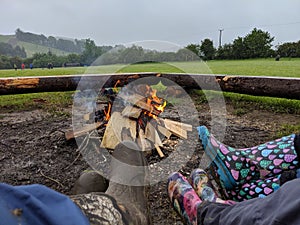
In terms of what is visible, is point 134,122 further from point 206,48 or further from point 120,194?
point 206,48

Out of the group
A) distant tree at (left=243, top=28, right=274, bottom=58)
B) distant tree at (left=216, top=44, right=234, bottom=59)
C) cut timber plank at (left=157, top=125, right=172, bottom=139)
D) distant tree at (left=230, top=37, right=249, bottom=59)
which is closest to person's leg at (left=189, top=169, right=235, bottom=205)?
cut timber plank at (left=157, top=125, right=172, bottom=139)

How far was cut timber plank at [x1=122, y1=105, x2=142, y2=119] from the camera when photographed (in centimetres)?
179

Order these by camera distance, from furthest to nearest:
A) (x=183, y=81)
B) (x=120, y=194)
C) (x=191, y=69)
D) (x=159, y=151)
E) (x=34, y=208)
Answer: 1. (x=183, y=81)
2. (x=191, y=69)
3. (x=159, y=151)
4. (x=120, y=194)
5. (x=34, y=208)

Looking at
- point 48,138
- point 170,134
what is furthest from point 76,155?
point 170,134

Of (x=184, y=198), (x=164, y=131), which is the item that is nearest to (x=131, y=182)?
(x=184, y=198)

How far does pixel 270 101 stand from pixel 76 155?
7.38 ft

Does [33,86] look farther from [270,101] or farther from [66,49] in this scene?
[66,49]

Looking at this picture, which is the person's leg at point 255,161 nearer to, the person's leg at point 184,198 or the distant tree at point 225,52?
the person's leg at point 184,198

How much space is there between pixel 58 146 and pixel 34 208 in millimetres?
1371

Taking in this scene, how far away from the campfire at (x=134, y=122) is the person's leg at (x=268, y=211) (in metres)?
0.92

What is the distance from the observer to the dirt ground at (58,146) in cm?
134

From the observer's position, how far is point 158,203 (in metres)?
1.22

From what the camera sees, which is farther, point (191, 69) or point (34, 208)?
point (191, 69)

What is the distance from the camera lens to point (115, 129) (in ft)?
5.64
